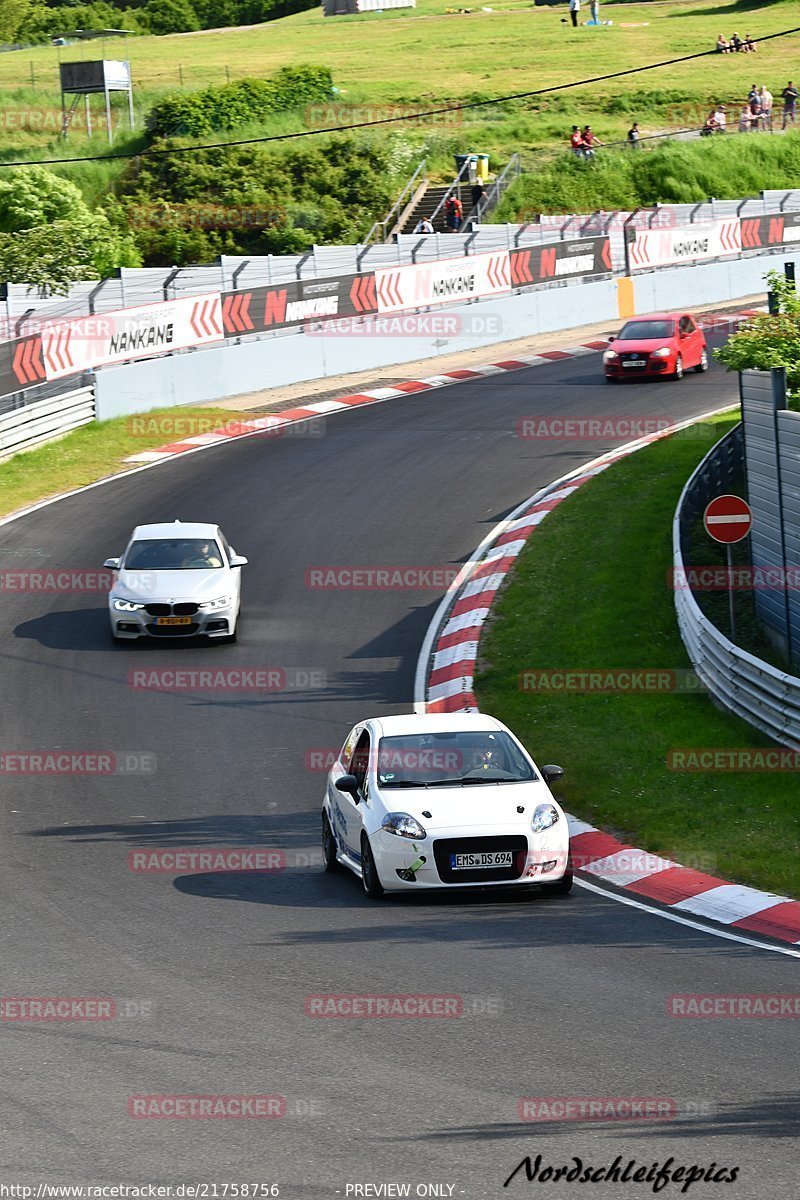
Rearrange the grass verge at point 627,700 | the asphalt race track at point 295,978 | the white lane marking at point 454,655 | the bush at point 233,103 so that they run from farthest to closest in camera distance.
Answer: the bush at point 233,103 < the white lane marking at point 454,655 < the grass verge at point 627,700 < the asphalt race track at point 295,978

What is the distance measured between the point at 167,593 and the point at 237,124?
174 feet

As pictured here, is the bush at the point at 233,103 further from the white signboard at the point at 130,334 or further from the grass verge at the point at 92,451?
the grass verge at the point at 92,451

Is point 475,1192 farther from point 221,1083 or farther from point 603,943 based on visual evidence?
point 603,943

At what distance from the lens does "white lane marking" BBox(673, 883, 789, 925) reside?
12891 mm

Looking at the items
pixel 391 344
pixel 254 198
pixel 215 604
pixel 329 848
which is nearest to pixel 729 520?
pixel 329 848

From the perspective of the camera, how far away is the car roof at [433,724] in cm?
1429

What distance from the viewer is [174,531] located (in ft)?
76.9

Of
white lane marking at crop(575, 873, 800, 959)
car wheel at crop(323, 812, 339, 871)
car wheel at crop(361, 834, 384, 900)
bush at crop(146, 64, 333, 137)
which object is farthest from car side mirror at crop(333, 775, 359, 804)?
bush at crop(146, 64, 333, 137)

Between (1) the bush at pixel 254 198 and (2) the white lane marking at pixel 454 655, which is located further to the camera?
(1) the bush at pixel 254 198

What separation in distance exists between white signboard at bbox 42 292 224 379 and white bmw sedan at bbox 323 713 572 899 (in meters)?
19.9

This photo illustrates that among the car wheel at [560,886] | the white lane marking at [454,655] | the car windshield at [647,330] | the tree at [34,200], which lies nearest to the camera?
the car wheel at [560,886]

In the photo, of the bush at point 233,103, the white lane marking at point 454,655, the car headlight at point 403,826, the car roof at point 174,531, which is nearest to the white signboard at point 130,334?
the car roof at point 174,531

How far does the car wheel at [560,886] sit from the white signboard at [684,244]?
1413 inches

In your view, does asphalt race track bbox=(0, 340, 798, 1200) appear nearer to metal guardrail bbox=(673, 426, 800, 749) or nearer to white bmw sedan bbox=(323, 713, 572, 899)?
white bmw sedan bbox=(323, 713, 572, 899)
